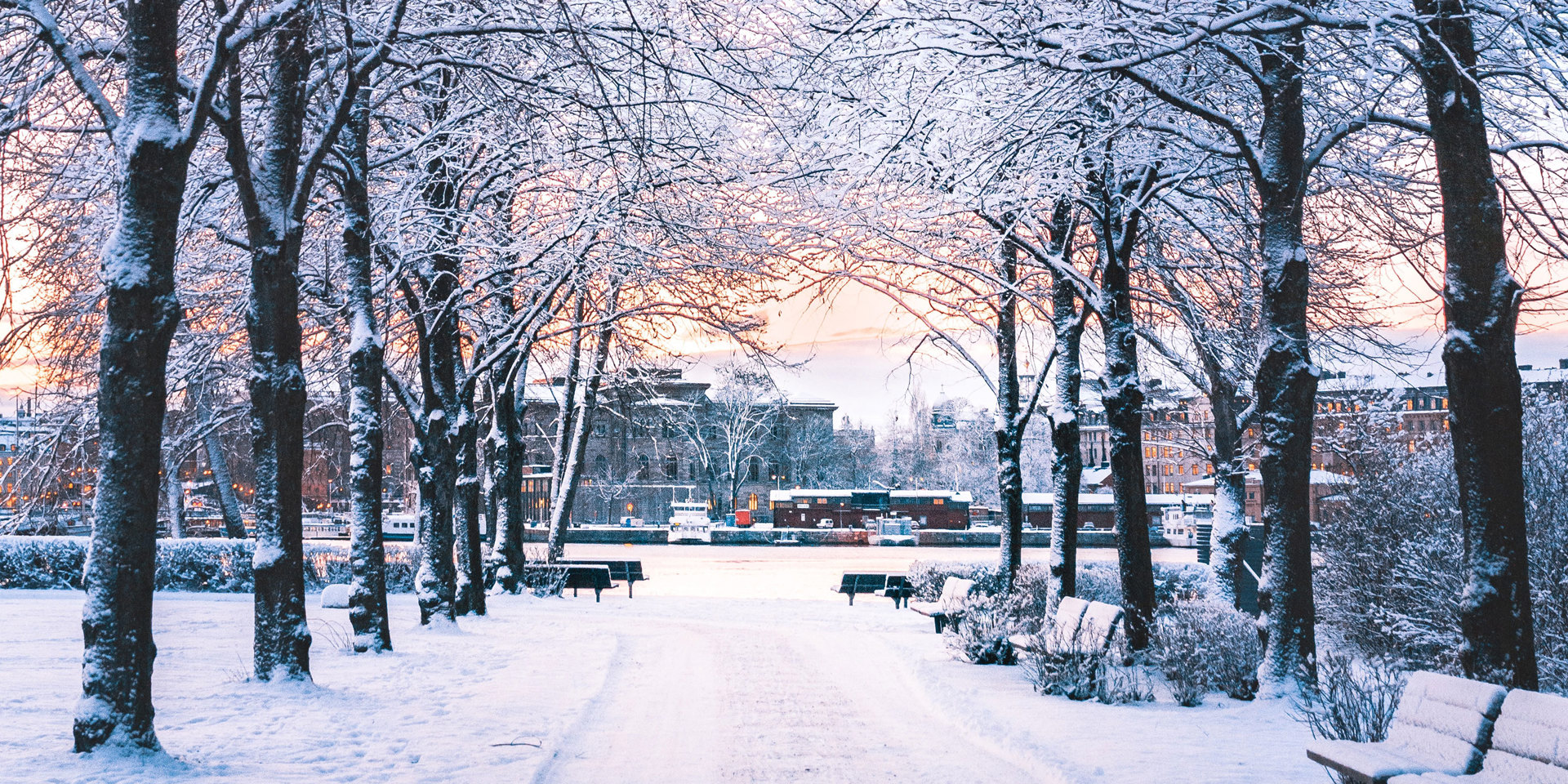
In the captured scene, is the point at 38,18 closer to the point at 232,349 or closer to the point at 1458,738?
the point at 1458,738

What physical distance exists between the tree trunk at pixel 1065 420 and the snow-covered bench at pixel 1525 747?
959 cm

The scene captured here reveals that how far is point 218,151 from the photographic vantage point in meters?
13.9

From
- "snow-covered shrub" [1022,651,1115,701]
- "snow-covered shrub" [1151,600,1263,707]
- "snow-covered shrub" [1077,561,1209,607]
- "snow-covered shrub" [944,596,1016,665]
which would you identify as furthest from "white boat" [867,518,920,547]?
"snow-covered shrub" [1022,651,1115,701]

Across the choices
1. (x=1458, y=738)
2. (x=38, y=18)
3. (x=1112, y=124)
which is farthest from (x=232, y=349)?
Answer: (x=1458, y=738)

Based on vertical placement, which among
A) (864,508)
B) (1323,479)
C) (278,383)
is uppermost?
(278,383)

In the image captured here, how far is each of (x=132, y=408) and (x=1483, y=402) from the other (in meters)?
8.42

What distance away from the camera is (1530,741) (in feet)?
17.2

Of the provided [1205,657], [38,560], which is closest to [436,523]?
[1205,657]

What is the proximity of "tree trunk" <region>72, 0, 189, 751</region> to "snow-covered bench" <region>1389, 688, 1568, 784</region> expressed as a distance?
23.0 feet

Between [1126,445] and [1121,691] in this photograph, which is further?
[1126,445]

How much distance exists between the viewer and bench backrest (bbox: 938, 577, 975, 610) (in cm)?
1536

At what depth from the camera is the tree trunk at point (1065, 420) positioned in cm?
1525

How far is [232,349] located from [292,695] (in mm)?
12569

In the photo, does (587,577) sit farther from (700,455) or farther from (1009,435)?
(700,455)
